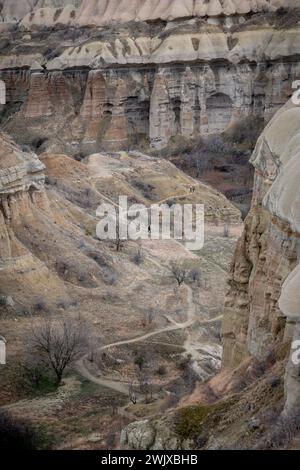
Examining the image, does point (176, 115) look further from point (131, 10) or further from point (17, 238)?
point (17, 238)

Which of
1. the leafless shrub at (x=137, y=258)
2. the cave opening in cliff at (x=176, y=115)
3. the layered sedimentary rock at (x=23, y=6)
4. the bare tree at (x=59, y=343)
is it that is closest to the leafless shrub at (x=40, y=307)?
the bare tree at (x=59, y=343)

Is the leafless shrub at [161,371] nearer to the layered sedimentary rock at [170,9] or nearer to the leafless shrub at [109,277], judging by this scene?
the leafless shrub at [109,277]

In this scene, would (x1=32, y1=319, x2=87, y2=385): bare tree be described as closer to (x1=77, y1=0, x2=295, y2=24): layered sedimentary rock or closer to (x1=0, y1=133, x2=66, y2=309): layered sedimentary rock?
(x1=0, y1=133, x2=66, y2=309): layered sedimentary rock

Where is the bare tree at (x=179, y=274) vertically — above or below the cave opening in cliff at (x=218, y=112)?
below

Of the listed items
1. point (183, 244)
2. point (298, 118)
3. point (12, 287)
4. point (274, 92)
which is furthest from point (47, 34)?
point (298, 118)

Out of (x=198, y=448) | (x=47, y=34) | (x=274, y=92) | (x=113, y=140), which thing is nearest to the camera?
(x=198, y=448)

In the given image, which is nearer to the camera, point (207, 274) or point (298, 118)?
point (298, 118)

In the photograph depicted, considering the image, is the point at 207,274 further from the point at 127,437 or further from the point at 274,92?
the point at 274,92
